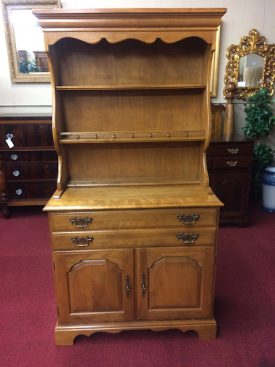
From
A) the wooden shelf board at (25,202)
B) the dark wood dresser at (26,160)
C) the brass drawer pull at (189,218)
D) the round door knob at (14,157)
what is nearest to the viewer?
the brass drawer pull at (189,218)

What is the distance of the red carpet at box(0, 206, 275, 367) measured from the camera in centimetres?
169

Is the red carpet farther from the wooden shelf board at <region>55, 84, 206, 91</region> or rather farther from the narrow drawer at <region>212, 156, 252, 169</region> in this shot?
the wooden shelf board at <region>55, 84, 206, 91</region>

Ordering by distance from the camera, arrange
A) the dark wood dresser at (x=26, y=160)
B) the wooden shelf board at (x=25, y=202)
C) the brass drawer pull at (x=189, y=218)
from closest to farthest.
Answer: the brass drawer pull at (x=189, y=218) < the dark wood dresser at (x=26, y=160) < the wooden shelf board at (x=25, y=202)

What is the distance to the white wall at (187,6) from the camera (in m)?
3.39

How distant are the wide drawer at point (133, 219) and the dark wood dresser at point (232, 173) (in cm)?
158

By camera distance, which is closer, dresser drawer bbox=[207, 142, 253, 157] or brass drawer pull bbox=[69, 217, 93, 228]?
brass drawer pull bbox=[69, 217, 93, 228]

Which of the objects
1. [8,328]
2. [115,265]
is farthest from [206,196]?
[8,328]

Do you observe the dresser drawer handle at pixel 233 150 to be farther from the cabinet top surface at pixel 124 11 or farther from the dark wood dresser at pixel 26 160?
the dark wood dresser at pixel 26 160

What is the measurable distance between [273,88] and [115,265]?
121 inches

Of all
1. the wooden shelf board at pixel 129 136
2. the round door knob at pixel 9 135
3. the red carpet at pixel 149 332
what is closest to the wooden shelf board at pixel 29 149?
the round door knob at pixel 9 135

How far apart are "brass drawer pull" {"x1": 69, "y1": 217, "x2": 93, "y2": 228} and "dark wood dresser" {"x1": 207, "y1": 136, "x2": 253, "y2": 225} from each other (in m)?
1.84

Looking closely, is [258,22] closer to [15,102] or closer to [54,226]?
[15,102]

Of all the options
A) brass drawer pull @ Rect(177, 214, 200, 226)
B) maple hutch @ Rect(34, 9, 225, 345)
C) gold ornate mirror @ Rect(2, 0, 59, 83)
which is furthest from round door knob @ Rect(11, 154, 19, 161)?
brass drawer pull @ Rect(177, 214, 200, 226)

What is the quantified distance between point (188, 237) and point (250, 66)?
273cm
